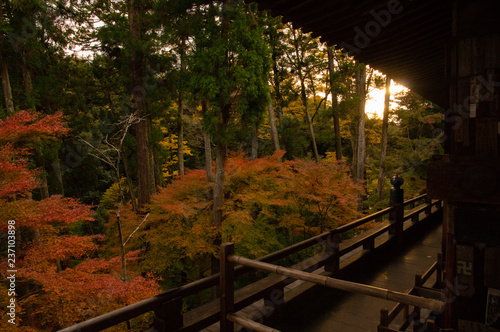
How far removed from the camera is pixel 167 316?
2572 mm

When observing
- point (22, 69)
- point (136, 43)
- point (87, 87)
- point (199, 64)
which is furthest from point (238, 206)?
point (87, 87)

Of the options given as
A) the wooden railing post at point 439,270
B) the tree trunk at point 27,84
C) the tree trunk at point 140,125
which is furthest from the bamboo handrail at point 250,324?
the tree trunk at point 27,84

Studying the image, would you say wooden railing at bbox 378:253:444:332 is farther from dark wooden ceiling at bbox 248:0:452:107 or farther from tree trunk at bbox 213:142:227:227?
tree trunk at bbox 213:142:227:227

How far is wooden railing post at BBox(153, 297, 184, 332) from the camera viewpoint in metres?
2.55

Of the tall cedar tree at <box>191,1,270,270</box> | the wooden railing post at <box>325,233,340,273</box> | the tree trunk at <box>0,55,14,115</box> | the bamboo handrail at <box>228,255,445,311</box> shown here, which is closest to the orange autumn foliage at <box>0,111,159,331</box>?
the tree trunk at <box>0,55,14,115</box>

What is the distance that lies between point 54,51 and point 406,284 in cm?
1690

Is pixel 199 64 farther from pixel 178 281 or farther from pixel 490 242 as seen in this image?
pixel 178 281

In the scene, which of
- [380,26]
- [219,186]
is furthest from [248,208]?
[380,26]

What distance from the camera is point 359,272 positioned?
554 cm

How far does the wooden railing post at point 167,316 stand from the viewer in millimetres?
2547

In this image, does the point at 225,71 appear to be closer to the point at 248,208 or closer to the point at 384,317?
the point at 248,208

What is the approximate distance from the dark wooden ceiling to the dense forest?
1414 millimetres

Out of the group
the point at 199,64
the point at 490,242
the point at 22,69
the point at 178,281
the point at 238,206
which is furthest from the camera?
the point at 178,281

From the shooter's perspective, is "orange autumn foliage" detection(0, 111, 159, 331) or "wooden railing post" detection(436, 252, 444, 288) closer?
"wooden railing post" detection(436, 252, 444, 288)
